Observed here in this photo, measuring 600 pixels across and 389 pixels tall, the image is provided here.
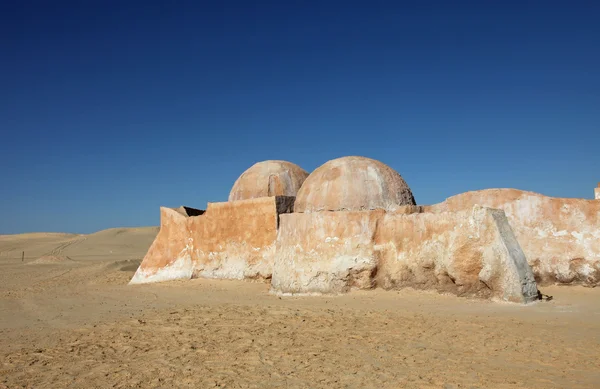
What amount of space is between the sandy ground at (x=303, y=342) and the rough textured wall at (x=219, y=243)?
64.2 inches

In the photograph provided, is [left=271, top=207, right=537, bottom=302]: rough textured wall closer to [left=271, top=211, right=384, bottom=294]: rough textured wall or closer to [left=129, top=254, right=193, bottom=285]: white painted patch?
[left=271, top=211, right=384, bottom=294]: rough textured wall

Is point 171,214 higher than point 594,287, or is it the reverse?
point 171,214

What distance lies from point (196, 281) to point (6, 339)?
562 centimetres

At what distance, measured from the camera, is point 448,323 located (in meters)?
6.37

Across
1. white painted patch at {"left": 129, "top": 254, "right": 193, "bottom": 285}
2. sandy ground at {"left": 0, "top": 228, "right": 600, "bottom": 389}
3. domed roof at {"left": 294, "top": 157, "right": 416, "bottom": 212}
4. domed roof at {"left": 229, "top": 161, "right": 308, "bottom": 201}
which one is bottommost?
sandy ground at {"left": 0, "top": 228, "right": 600, "bottom": 389}

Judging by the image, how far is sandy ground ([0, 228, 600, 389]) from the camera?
14.2 ft

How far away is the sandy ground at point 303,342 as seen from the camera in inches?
170

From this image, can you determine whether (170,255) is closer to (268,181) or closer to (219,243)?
(219,243)

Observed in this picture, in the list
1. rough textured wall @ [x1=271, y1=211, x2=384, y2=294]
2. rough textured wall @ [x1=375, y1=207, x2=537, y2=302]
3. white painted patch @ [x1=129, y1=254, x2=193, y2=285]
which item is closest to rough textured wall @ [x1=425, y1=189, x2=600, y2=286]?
rough textured wall @ [x1=375, y1=207, x2=537, y2=302]

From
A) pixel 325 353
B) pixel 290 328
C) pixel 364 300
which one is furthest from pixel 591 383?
pixel 364 300

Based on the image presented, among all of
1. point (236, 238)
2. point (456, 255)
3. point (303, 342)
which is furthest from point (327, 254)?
point (303, 342)

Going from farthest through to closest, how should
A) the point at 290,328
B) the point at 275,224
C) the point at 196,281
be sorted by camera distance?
the point at 196,281 < the point at 275,224 < the point at 290,328

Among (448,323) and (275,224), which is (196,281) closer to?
(275,224)

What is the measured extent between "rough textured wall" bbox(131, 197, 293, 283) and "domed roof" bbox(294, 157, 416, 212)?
1033 mm
